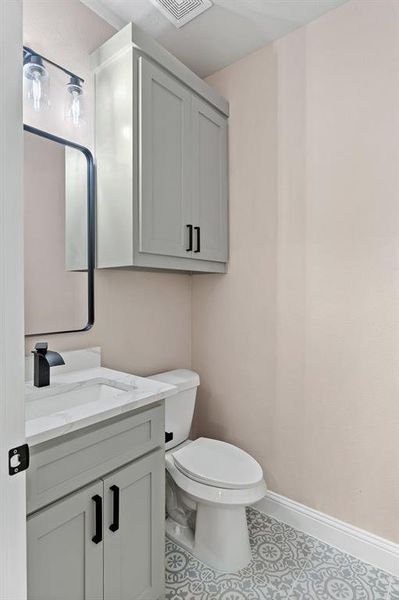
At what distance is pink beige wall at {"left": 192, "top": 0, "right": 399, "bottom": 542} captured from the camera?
1.53 meters

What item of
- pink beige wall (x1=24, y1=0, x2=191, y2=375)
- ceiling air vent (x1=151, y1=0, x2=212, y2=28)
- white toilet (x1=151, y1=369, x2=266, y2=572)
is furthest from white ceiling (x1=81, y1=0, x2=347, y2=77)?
white toilet (x1=151, y1=369, x2=266, y2=572)

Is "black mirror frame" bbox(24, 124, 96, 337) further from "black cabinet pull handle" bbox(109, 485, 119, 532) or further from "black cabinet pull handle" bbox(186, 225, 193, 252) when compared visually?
"black cabinet pull handle" bbox(109, 485, 119, 532)

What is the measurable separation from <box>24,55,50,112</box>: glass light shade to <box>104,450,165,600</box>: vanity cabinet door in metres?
1.49

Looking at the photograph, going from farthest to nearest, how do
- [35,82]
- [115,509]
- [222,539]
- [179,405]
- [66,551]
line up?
[179,405], [222,539], [35,82], [115,509], [66,551]

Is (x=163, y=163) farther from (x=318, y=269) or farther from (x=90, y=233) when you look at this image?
(x=318, y=269)

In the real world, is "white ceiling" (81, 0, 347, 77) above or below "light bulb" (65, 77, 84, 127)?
above

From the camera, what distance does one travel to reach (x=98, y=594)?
1.07m

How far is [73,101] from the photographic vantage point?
5.02 ft

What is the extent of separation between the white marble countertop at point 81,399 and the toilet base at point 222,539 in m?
0.67

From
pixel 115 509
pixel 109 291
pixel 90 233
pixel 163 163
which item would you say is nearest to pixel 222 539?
pixel 115 509

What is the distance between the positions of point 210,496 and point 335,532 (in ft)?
2.34

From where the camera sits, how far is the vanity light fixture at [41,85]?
1.38 metres

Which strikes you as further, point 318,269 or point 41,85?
point 318,269

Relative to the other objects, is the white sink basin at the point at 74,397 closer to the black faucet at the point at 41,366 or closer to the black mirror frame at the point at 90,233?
the black faucet at the point at 41,366
